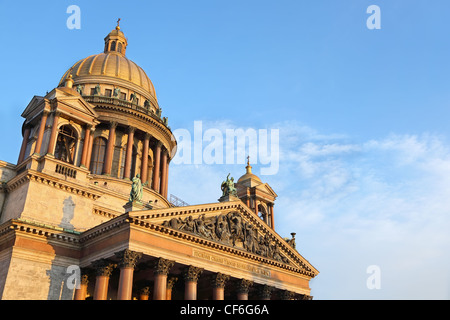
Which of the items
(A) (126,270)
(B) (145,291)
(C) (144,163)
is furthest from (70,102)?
(B) (145,291)

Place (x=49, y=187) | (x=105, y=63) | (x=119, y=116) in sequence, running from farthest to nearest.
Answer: (x=105, y=63) < (x=119, y=116) < (x=49, y=187)

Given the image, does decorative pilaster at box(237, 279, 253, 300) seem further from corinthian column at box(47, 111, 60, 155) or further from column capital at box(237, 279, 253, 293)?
corinthian column at box(47, 111, 60, 155)

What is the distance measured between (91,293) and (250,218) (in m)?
12.2

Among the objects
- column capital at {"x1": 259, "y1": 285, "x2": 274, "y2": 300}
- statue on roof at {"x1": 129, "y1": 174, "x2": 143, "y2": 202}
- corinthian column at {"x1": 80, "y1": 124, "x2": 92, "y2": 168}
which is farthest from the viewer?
corinthian column at {"x1": 80, "y1": 124, "x2": 92, "y2": 168}

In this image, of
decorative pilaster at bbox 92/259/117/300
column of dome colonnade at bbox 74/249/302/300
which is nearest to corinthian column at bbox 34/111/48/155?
column of dome colonnade at bbox 74/249/302/300

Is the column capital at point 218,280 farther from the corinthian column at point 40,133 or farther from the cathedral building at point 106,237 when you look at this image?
the corinthian column at point 40,133

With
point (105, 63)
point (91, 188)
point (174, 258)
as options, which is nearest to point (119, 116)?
point (105, 63)

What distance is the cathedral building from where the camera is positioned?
26062 mm

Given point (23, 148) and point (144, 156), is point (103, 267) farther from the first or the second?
point (144, 156)

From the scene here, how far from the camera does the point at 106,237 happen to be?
2695 centimetres

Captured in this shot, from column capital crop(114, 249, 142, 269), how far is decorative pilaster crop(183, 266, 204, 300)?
3996 millimetres

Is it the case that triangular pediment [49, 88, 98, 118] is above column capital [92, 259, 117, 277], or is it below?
above

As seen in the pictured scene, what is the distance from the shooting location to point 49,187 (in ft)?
96.1

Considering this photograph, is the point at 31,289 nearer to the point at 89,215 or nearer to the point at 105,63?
the point at 89,215
